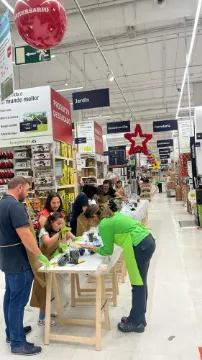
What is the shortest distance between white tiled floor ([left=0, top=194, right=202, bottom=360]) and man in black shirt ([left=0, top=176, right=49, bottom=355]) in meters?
0.19

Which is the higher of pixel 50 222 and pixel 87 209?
pixel 87 209

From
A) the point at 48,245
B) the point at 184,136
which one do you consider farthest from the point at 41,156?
the point at 184,136

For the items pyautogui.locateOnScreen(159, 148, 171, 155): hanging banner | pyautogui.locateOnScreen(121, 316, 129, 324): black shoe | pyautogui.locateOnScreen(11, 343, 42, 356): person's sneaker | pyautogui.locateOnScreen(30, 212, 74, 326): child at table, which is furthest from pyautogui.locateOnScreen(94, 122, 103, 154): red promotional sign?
pyautogui.locateOnScreen(159, 148, 171, 155): hanging banner

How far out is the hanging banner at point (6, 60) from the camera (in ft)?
14.9

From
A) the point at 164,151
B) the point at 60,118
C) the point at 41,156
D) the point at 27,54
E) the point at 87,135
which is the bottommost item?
the point at 41,156

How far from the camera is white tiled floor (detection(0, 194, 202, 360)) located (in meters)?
2.80

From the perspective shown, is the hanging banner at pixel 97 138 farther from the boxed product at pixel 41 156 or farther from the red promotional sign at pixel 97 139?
the boxed product at pixel 41 156

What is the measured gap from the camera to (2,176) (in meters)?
6.99

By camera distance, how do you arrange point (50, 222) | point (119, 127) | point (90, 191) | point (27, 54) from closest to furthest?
point (50, 222), point (90, 191), point (27, 54), point (119, 127)

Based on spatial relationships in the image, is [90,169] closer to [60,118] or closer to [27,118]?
[60,118]

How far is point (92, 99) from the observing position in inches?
363

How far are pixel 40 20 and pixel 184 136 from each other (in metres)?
11.7

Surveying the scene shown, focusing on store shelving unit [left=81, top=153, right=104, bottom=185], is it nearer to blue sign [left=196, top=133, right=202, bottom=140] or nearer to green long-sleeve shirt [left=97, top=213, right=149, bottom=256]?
blue sign [left=196, top=133, right=202, bottom=140]

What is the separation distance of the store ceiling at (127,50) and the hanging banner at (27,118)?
9.20 ft
